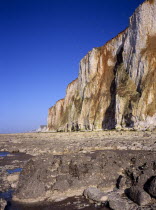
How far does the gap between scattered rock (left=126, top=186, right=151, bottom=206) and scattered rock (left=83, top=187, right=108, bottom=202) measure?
0.78 meters

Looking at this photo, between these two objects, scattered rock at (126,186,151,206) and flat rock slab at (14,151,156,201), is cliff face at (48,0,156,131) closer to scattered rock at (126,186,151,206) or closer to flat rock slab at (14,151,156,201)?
flat rock slab at (14,151,156,201)

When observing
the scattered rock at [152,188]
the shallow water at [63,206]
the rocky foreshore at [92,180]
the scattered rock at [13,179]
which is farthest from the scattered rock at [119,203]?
the scattered rock at [13,179]

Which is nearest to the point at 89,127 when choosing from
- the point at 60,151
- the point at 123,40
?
the point at 123,40

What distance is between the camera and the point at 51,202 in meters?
6.67

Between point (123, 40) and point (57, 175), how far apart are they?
4529 centimetres

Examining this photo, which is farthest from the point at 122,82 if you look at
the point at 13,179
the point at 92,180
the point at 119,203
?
the point at 119,203

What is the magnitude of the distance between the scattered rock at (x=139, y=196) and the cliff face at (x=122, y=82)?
26260 mm

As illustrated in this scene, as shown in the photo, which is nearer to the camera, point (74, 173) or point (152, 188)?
point (152, 188)

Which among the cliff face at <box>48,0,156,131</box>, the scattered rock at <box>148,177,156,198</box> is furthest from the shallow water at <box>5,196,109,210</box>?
the cliff face at <box>48,0,156,131</box>

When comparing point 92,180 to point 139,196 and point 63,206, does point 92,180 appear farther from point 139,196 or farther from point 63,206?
point 139,196

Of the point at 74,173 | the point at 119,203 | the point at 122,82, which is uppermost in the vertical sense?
the point at 122,82

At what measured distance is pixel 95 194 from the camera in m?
6.72

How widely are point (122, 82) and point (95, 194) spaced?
3670cm

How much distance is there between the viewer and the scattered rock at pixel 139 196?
19.7ft
